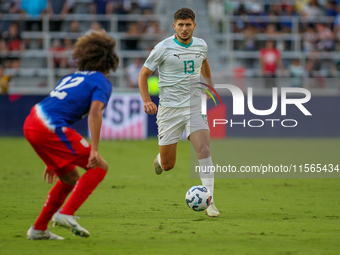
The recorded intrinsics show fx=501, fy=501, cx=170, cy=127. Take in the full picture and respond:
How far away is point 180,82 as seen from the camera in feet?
22.1

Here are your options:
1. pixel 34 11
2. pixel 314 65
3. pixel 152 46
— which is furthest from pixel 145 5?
pixel 314 65

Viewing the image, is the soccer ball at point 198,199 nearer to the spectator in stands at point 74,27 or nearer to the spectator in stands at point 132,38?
the spectator in stands at point 132,38

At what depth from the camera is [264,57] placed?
773 inches

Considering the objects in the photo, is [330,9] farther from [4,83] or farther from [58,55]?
[4,83]

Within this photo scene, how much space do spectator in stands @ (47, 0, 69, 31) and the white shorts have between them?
14.8 m

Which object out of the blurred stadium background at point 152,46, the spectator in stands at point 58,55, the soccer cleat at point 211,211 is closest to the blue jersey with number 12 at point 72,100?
the soccer cleat at point 211,211

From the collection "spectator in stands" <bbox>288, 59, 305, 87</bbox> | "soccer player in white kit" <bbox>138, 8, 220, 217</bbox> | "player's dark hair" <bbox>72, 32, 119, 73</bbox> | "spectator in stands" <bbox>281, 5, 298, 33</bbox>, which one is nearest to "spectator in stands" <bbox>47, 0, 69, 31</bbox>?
"spectator in stands" <bbox>281, 5, 298, 33</bbox>

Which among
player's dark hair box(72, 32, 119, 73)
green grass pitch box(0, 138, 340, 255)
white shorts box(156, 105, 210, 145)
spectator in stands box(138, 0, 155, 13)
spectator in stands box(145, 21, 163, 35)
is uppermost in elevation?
spectator in stands box(138, 0, 155, 13)

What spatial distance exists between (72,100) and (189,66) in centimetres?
241

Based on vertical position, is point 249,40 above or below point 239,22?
below

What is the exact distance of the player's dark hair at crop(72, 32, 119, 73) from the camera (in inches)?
191

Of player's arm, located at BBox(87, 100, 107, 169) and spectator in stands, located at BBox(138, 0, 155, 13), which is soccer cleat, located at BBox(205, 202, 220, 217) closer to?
player's arm, located at BBox(87, 100, 107, 169)

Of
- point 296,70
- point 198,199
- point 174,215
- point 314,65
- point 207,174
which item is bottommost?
point 174,215

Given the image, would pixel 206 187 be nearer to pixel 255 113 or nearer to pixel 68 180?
pixel 68 180
